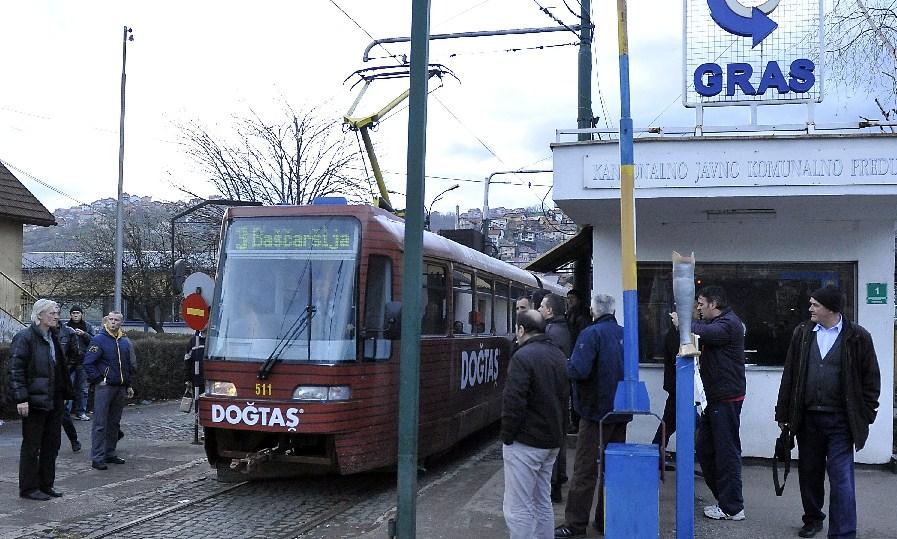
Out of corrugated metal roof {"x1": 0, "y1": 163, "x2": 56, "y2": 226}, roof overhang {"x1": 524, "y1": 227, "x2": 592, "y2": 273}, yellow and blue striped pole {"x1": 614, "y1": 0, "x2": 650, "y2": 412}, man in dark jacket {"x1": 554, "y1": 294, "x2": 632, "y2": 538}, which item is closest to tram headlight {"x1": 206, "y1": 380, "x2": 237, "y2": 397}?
man in dark jacket {"x1": 554, "y1": 294, "x2": 632, "y2": 538}

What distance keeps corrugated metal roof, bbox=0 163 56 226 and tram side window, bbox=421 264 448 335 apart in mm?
14372

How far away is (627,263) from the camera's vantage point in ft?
21.4

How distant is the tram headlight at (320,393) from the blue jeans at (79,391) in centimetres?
815

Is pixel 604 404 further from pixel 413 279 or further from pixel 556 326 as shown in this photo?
pixel 413 279

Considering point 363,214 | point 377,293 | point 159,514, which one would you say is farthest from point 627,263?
point 159,514

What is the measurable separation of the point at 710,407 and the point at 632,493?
1.82 m

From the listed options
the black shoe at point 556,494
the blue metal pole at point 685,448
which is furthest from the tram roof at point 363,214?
the blue metal pole at point 685,448

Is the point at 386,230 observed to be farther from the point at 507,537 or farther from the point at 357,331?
the point at 507,537

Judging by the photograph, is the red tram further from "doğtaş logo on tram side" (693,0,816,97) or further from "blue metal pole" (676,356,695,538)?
"doğtaş logo on tram side" (693,0,816,97)

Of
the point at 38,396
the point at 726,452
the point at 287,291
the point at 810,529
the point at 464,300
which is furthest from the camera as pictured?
the point at 464,300

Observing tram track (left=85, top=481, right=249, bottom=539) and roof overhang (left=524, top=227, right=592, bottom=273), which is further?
roof overhang (left=524, top=227, right=592, bottom=273)

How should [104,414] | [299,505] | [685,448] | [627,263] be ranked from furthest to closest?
[104,414], [299,505], [627,263], [685,448]

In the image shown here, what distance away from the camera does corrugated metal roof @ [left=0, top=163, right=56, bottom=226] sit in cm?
2155

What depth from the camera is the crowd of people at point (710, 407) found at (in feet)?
19.9
